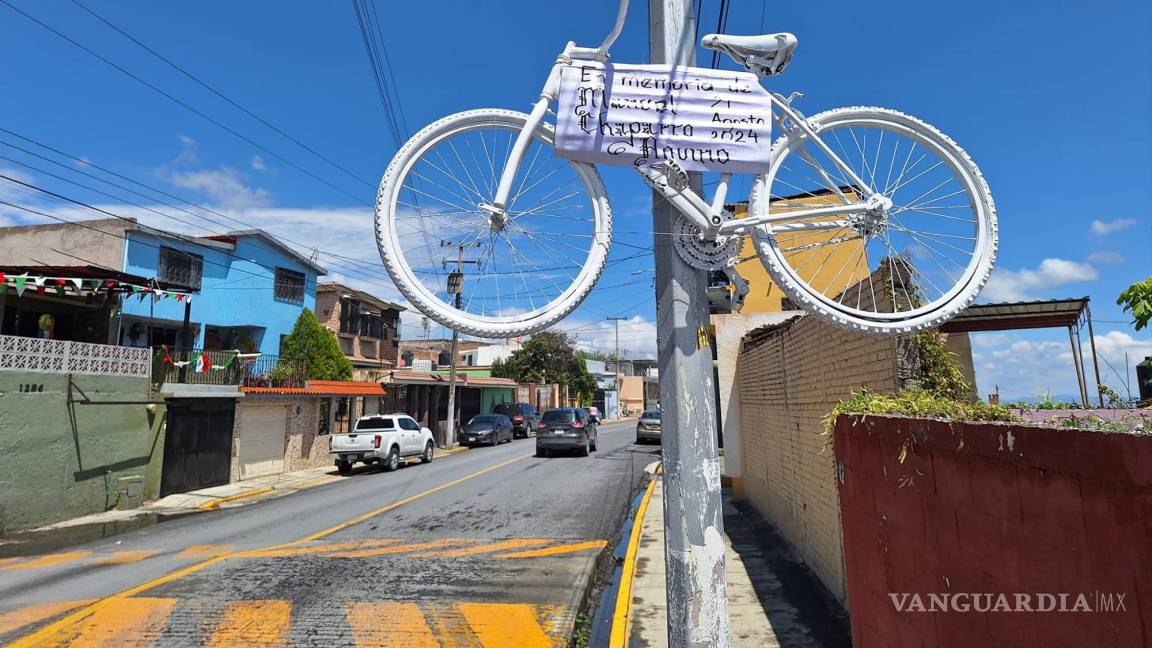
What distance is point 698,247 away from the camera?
3.29 metres

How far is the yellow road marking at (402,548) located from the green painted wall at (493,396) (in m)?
28.7

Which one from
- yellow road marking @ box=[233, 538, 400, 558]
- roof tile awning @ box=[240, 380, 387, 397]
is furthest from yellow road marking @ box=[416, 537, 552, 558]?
roof tile awning @ box=[240, 380, 387, 397]

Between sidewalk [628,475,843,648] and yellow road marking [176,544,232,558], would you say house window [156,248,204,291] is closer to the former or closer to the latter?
yellow road marking [176,544,232,558]

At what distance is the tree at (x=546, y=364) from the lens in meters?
48.8

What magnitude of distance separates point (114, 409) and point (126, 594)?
922 centimetres

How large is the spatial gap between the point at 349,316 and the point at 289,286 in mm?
5335

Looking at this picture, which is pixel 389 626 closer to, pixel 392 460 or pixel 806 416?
pixel 806 416

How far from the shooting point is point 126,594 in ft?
20.9

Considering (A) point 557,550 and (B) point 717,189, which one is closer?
(B) point 717,189

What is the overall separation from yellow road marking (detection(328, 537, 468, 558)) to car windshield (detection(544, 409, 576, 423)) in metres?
12.4

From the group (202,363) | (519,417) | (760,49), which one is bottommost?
(519,417)

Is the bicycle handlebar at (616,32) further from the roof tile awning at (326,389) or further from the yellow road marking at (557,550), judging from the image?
the roof tile awning at (326,389)

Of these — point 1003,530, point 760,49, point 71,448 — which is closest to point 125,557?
point 71,448

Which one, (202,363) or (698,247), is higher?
(202,363)
